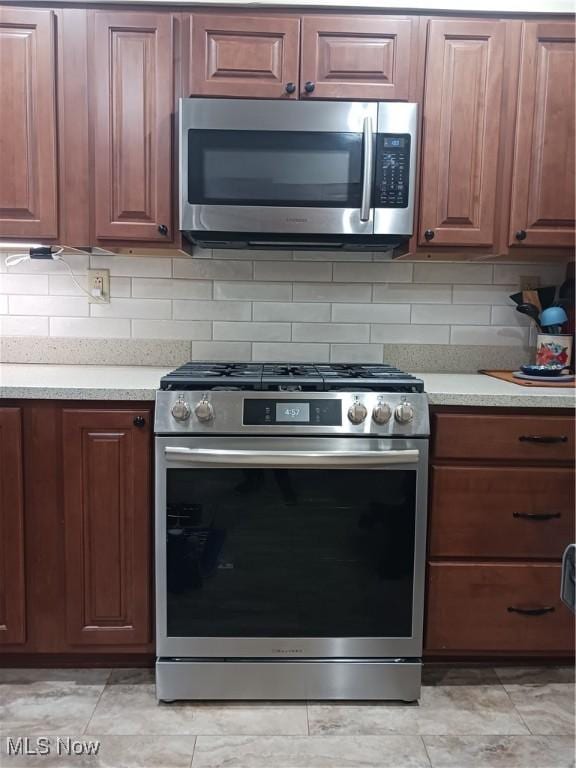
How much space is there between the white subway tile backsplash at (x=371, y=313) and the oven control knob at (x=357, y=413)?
0.71 metres

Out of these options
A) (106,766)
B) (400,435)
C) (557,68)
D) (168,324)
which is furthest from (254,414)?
(557,68)

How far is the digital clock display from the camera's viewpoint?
5.77ft

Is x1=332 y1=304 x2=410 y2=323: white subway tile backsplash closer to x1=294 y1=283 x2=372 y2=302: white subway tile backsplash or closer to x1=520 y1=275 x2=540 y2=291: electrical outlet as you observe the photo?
x1=294 y1=283 x2=372 y2=302: white subway tile backsplash

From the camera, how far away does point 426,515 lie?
6.00 ft

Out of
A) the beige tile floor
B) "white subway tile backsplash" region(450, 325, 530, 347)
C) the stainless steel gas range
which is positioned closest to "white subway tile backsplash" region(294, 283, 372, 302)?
"white subway tile backsplash" region(450, 325, 530, 347)

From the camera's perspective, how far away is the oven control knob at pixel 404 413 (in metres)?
1.76

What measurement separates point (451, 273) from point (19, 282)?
5.43ft

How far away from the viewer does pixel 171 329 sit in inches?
93.6

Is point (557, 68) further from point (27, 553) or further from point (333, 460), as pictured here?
point (27, 553)

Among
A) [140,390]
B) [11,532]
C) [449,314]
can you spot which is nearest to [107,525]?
[11,532]

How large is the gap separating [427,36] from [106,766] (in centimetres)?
232

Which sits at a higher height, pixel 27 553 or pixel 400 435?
pixel 400 435

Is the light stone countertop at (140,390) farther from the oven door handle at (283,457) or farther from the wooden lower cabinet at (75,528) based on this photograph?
the oven door handle at (283,457)

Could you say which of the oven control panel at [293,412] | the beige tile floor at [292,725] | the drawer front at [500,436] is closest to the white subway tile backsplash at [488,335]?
the drawer front at [500,436]
